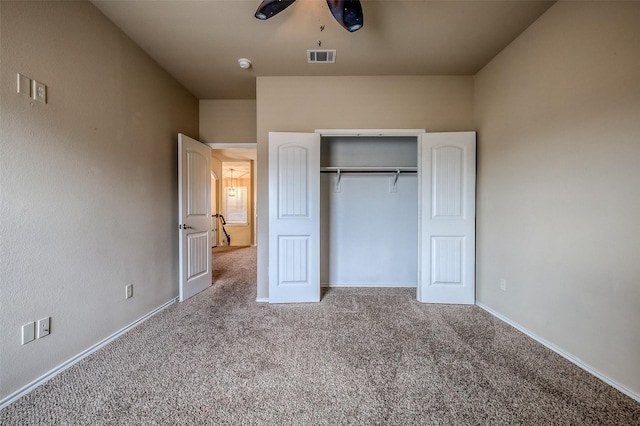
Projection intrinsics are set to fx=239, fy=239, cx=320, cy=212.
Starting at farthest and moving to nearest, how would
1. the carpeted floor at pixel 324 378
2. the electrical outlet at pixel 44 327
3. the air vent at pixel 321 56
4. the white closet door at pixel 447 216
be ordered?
the white closet door at pixel 447 216, the air vent at pixel 321 56, the electrical outlet at pixel 44 327, the carpeted floor at pixel 324 378

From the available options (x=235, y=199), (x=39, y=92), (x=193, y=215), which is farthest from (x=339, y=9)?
(x=235, y=199)

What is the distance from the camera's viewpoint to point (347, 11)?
1.59 meters

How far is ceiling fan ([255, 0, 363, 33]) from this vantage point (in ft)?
A: 5.04

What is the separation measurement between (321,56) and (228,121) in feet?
5.60

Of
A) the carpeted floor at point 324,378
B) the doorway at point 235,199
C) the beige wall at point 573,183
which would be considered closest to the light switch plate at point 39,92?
the carpeted floor at point 324,378

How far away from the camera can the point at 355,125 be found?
2.88m

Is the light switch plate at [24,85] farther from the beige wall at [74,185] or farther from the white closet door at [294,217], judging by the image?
the white closet door at [294,217]

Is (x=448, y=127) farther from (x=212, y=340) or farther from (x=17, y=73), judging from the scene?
(x=17, y=73)

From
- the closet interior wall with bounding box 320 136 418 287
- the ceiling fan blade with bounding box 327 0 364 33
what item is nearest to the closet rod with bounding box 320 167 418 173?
the closet interior wall with bounding box 320 136 418 287

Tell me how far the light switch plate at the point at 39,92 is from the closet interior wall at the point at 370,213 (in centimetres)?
252

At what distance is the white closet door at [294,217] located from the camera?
8.91ft

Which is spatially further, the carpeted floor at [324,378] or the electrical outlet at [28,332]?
the electrical outlet at [28,332]

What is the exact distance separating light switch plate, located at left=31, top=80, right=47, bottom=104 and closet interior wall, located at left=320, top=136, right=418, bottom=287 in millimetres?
2520

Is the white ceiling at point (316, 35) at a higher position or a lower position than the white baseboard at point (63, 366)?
higher
